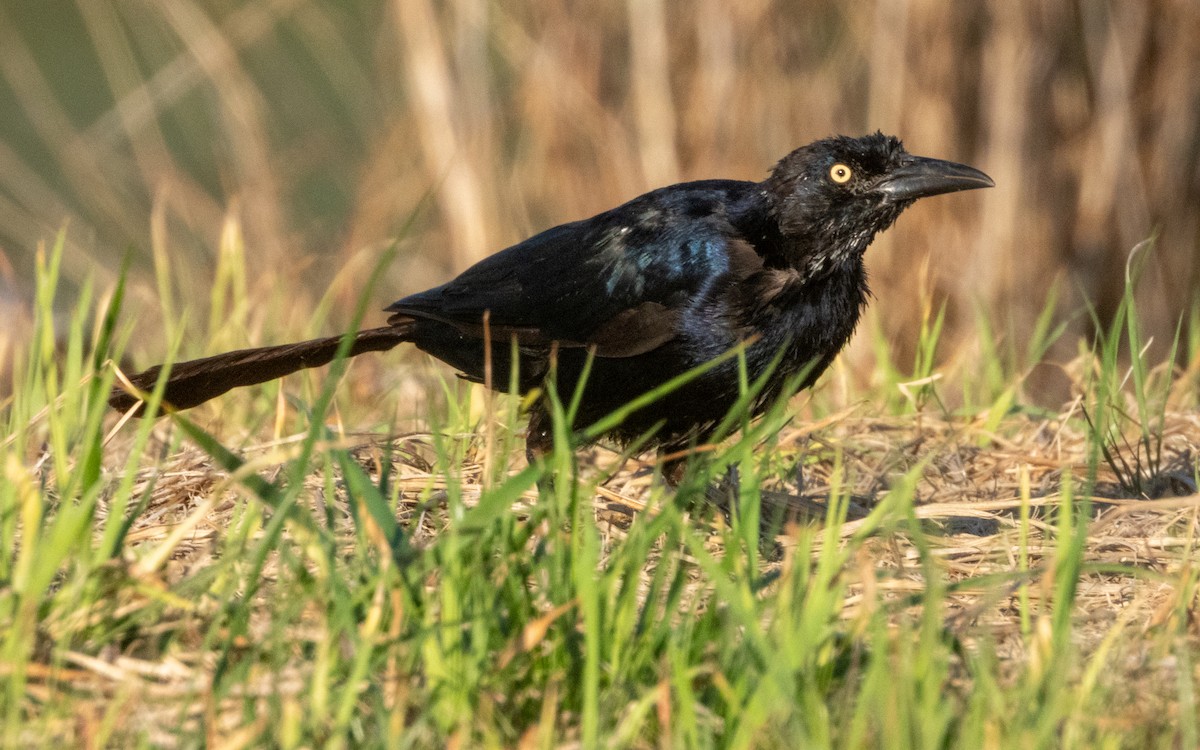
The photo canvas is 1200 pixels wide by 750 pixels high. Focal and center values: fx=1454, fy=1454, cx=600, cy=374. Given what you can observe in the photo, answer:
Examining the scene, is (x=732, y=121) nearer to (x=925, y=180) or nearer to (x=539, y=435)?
(x=925, y=180)

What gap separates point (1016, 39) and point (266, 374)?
3994 mm

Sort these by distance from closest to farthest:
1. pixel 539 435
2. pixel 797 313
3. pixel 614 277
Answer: pixel 797 313 → pixel 614 277 → pixel 539 435

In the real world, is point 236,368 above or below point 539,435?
above

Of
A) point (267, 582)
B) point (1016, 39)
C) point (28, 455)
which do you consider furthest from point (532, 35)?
point (267, 582)

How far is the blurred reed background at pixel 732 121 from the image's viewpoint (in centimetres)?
614

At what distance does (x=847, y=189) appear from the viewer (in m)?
3.42

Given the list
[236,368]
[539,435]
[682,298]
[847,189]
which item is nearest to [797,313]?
[682,298]

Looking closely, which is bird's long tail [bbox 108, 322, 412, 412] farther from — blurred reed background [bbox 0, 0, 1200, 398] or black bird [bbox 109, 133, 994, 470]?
blurred reed background [bbox 0, 0, 1200, 398]

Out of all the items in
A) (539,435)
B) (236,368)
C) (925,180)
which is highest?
(925,180)

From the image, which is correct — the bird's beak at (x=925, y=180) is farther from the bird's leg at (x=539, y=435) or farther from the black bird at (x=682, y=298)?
the bird's leg at (x=539, y=435)

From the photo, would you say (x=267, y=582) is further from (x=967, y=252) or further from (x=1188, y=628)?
(x=967, y=252)

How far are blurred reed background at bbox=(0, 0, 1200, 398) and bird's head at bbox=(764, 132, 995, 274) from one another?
2651 millimetres

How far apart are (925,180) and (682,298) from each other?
2.14 ft

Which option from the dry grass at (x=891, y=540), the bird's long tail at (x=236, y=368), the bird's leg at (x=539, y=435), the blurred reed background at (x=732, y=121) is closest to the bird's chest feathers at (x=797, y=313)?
the dry grass at (x=891, y=540)
